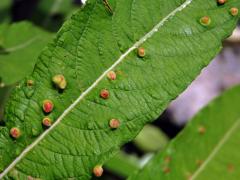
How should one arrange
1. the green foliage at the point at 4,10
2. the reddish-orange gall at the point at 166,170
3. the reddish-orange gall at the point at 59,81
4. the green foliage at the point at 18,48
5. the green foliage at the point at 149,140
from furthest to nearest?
the green foliage at the point at 149,140 < the green foliage at the point at 4,10 < the green foliage at the point at 18,48 < the reddish-orange gall at the point at 166,170 < the reddish-orange gall at the point at 59,81

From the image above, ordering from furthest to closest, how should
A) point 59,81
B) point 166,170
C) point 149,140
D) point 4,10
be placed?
point 149,140
point 4,10
point 166,170
point 59,81

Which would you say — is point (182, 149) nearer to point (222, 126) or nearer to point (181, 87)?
point (222, 126)

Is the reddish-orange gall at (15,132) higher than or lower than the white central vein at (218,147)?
higher

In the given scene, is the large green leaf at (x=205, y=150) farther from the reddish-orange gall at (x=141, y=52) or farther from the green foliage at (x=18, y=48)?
the green foliage at (x=18, y=48)

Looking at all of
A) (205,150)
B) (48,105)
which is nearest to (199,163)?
(205,150)

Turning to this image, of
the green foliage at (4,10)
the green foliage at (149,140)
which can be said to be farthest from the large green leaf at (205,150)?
the green foliage at (149,140)

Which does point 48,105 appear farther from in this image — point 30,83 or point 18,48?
point 18,48

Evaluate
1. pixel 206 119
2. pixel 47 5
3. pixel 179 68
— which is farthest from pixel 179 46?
pixel 47 5

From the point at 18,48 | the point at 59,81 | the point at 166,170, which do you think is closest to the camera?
the point at 59,81
